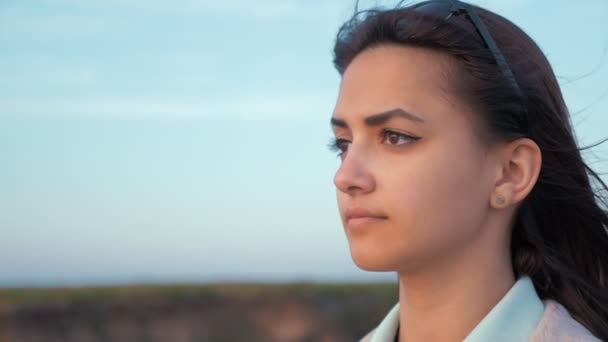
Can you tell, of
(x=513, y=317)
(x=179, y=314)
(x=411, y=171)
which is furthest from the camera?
(x=179, y=314)

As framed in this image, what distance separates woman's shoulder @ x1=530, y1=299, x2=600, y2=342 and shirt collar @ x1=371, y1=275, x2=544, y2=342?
0.02 m

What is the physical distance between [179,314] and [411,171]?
3348mm

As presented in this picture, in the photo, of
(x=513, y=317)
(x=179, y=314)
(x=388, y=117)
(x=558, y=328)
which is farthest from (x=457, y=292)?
(x=179, y=314)

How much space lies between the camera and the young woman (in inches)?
94.7

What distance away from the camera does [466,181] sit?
2434mm

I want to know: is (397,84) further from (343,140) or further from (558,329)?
(558,329)

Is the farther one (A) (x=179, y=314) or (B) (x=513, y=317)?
(A) (x=179, y=314)

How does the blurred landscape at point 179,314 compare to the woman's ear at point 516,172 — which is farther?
the blurred landscape at point 179,314

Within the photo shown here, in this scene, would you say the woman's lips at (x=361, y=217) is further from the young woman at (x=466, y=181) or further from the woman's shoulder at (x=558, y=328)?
the woman's shoulder at (x=558, y=328)

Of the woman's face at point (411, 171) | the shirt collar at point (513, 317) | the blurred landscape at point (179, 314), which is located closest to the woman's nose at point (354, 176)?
the woman's face at point (411, 171)

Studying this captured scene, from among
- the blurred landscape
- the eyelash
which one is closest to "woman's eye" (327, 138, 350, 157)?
→ the eyelash

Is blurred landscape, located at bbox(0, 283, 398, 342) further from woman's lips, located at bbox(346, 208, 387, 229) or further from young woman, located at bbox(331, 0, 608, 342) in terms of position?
woman's lips, located at bbox(346, 208, 387, 229)

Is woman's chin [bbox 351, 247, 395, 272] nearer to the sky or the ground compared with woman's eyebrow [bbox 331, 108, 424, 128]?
nearer to the ground

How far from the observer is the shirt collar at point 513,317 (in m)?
2.46
